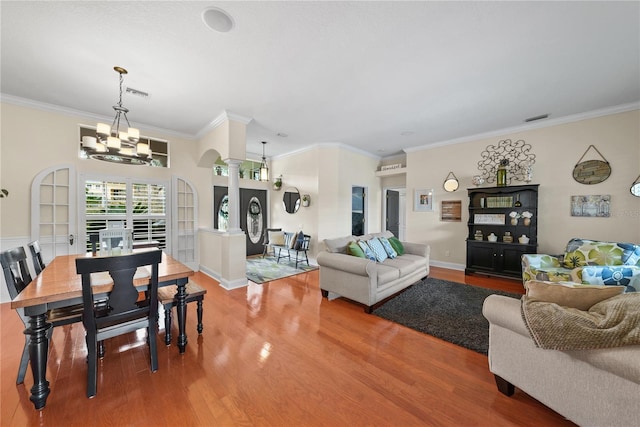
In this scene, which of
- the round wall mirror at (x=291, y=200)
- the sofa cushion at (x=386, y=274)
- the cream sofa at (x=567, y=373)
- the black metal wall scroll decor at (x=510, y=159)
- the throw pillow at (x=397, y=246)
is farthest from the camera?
the round wall mirror at (x=291, y=200)

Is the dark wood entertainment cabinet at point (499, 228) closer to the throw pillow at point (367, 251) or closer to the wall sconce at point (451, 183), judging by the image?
the wall sconce at point (451, 183)

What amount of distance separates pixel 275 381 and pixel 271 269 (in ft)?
10.7

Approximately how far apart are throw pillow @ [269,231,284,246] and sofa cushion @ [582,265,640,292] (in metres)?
4.98

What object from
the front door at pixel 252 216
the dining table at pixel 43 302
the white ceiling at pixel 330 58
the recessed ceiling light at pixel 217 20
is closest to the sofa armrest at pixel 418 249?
the white ceiling at pixel 330 58

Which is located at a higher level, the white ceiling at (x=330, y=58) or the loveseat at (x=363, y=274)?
the white ceiling at (x=330, y=58)

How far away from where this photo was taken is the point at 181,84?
2914mm

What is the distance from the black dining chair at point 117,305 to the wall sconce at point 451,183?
529cm

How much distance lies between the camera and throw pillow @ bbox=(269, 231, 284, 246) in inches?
225

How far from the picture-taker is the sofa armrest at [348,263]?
286 centimetres

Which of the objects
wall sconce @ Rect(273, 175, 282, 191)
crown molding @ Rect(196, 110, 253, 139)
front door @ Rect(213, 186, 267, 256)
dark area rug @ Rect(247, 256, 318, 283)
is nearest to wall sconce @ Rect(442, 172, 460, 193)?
dark area rug @ Rect(247, 256, 318, 283)

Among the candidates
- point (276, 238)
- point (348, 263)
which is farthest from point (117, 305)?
point (276, 238)

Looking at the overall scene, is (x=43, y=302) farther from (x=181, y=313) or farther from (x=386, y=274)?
(x=386, y=274)

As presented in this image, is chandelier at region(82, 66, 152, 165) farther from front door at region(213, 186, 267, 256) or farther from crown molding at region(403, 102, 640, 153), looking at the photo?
crown molding at region(403, 102, 640, 153)

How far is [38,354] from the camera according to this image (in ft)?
5.01
